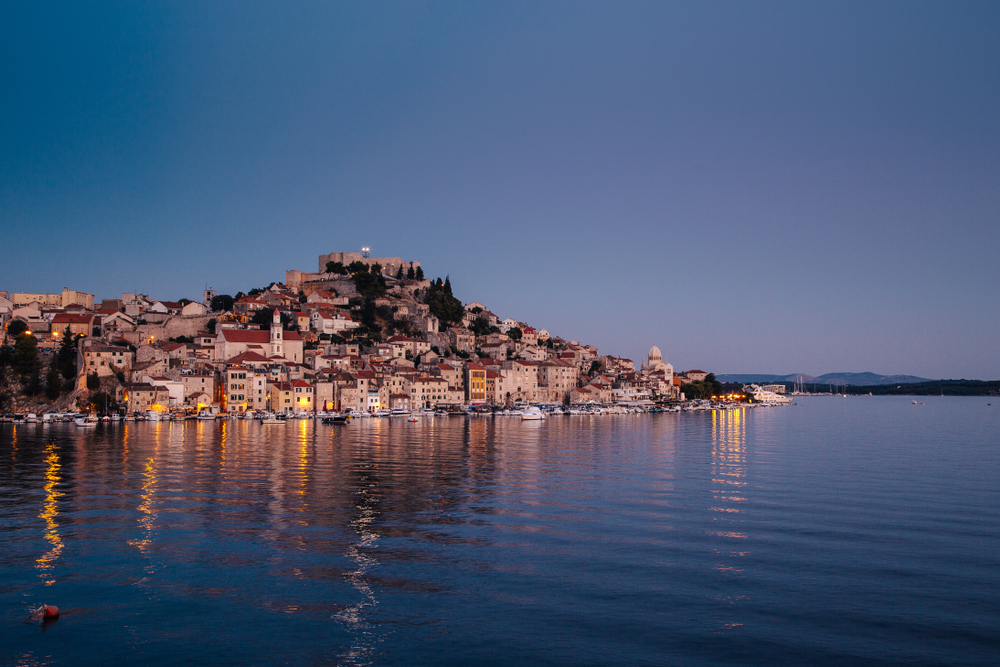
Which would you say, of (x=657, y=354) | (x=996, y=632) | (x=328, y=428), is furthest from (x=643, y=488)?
(x=657, y=354)

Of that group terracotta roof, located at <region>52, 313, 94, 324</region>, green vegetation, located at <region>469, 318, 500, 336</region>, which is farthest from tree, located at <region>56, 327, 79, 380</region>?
green vegetation, located at <region>469, 318, 500, 336</region>

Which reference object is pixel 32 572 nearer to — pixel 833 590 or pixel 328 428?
pixel 833 590

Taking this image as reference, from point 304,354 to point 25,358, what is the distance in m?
26.1

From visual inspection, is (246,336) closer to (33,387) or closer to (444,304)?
(33,387)

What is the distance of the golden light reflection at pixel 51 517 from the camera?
13.8 meters

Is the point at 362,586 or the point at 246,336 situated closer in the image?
the point at 362,586

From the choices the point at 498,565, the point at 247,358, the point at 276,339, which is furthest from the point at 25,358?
the point at 498,565

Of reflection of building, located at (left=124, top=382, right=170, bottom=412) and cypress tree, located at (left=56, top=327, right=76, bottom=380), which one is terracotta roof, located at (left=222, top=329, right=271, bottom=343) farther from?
cypress tree, located at (left=56, top=327, right=76, bottom=380)

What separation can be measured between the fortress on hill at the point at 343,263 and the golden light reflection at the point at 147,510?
83.1 metres

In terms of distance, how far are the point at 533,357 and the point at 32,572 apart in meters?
94.4

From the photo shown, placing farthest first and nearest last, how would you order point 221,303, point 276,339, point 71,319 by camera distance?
point 221,303, point 276,339, point 71,319

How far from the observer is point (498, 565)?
14.0 meters

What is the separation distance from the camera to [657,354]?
5965 inches

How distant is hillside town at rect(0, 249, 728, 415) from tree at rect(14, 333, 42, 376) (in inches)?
4.4
